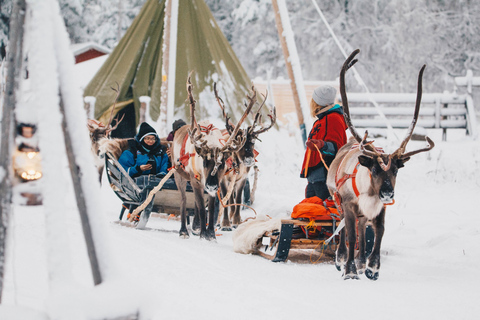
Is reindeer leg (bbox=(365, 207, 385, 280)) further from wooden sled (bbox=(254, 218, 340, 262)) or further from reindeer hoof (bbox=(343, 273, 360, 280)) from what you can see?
wooden sled (bbox=(254, 218, 340, 262))

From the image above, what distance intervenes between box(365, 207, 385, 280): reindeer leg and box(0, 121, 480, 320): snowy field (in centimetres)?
13

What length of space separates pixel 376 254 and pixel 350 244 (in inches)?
10.3

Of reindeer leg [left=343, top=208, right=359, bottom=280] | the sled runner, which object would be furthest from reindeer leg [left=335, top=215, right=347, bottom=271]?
the sled runner

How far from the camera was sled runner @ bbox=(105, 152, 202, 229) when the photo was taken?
26.7 ft

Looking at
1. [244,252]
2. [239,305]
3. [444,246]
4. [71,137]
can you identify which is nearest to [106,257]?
[71,137]

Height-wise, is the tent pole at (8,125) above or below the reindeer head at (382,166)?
above

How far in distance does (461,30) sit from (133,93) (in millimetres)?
17850

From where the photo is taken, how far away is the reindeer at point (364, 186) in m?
4.88

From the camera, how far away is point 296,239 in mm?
5918

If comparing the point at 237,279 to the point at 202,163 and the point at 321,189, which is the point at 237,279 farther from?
the point at 202,163

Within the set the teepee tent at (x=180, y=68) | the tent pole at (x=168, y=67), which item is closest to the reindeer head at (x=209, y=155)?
the tent pole at (x=168, y=67)

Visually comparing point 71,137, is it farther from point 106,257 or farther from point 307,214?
point 307,214

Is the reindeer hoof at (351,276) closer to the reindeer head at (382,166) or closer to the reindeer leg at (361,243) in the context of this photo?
the reindeer leg at (361,243)

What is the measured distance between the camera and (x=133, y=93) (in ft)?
54.0
